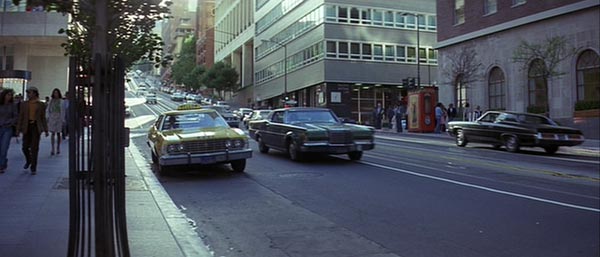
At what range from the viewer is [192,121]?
12.7 meters

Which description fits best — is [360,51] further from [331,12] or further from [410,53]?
[410,53]

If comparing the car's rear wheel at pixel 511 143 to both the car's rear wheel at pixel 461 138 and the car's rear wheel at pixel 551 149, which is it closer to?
the car's rear wheel at pixel 551 149

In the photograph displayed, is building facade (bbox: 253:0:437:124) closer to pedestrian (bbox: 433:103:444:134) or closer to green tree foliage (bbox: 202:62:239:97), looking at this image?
pedestrian (bbox: 433:103:444:134)

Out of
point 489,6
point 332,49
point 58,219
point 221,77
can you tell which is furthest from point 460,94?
point 221,77

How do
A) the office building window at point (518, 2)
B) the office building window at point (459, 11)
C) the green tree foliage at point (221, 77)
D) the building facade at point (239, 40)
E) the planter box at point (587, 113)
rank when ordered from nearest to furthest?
1. the planter box at point (587, 113)
2. the office building window at point (518, 2)
3. the office building window at point (459, 11)
4. the building facade at point (239, 40)
5. the green tree foliage at point (221, 77)

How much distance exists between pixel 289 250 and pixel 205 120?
24.3 feet

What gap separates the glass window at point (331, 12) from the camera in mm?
51781

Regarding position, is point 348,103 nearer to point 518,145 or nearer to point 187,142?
point 518,145

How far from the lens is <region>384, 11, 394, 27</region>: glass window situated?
54.4 metres

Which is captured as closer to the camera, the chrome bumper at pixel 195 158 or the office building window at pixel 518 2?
the chrome bumper at pixel 195 158

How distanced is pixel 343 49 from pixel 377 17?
17.2ft

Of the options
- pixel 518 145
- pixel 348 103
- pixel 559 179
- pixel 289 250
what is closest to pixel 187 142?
pixel 289 250

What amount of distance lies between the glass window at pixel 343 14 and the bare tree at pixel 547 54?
23129 mm

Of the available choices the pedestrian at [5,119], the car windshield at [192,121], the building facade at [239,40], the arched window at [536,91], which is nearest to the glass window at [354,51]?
the arched window at [536,91]
